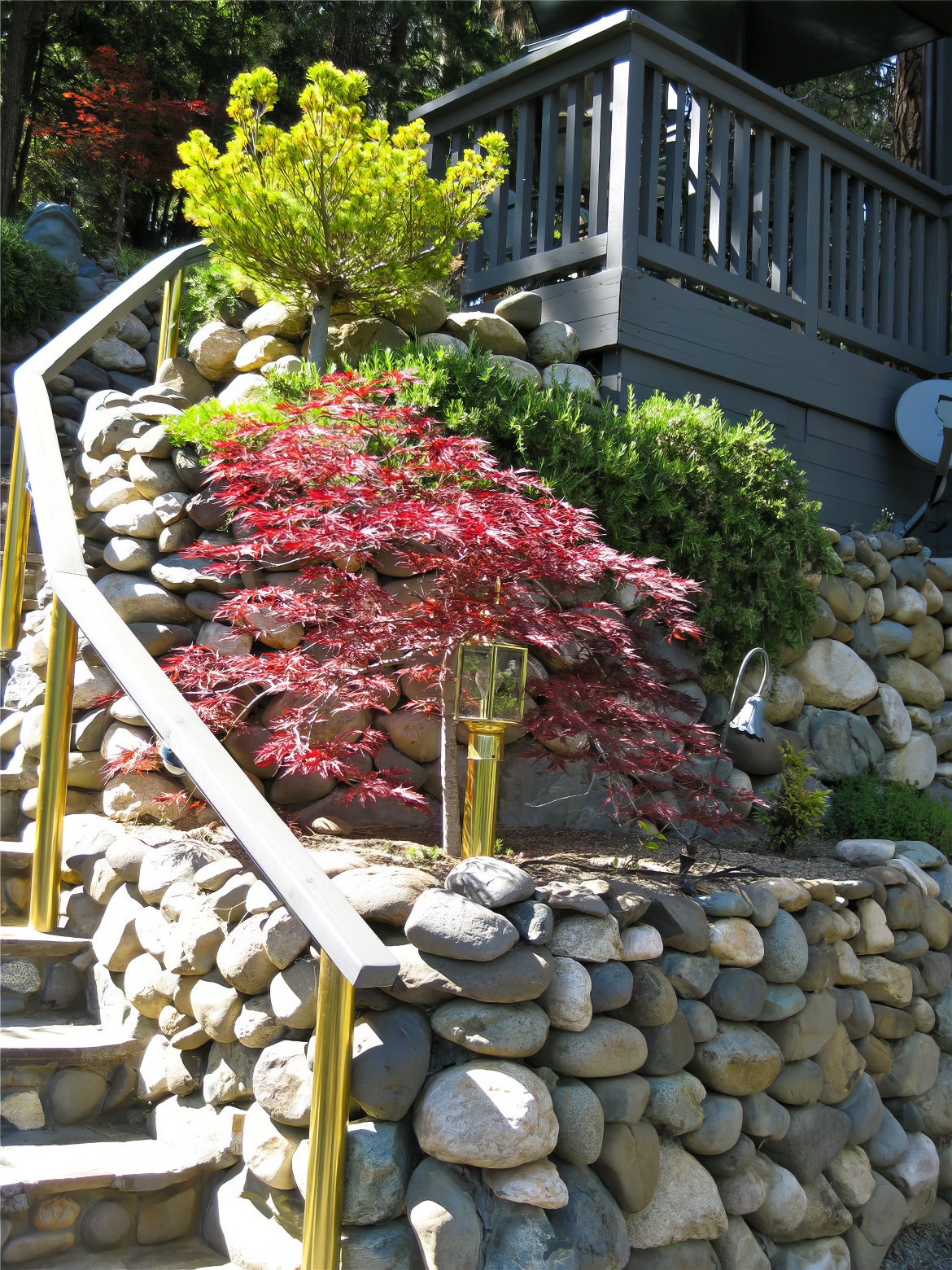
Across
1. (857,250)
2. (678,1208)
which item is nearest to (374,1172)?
(678,1208)

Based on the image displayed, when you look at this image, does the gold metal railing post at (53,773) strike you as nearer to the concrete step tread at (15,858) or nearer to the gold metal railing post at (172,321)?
the concrete step tread at (15,858)

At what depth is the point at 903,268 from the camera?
611 cm

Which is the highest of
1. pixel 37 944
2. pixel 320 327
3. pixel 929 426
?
pixel 929 426

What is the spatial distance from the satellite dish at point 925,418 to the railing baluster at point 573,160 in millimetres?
2129

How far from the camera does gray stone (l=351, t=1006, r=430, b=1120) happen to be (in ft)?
6.69

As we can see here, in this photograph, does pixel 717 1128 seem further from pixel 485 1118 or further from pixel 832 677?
pixel 832 677

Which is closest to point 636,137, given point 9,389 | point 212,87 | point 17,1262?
point 9,389

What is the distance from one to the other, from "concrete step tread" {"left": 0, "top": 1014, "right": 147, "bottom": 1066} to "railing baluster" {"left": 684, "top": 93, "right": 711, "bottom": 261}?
4.24 meters

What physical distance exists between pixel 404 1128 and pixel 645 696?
4.65 feet

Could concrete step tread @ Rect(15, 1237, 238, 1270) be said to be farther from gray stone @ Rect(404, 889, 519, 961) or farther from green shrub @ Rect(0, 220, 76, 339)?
green shrub @ Rect(0, 220, 76, 339)

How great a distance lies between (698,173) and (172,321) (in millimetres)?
2631

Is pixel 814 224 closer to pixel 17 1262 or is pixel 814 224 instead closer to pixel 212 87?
pixel 17 1262

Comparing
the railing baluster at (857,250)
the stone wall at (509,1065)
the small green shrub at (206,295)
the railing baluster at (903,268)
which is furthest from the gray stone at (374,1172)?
the railing baluster at (903,268)

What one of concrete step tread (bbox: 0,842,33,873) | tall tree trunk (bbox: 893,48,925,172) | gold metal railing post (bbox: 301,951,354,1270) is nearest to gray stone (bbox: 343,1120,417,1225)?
gold metal railing post (bbox: 301,951,354,1270)
